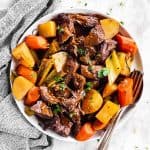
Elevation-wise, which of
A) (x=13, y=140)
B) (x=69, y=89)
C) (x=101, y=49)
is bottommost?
(x=13, y=140)

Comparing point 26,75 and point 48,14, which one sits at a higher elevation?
point 48,14

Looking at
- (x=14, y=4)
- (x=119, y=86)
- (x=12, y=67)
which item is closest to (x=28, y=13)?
(x=14, y=4)

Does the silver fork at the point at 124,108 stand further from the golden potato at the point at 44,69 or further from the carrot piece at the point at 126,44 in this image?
the golden potato at the point at 44,69

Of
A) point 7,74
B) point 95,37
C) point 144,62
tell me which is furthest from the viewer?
point 144,62

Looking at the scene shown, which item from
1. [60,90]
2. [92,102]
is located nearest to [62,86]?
[60,90]

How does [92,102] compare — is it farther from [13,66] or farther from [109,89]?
[13,66]

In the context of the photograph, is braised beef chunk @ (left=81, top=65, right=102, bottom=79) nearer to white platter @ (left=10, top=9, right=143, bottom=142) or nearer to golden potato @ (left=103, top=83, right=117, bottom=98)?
golden potato @ (left=103, top=83, right=117, bottom=98)

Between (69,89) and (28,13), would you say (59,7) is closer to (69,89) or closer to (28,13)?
(28,13)
